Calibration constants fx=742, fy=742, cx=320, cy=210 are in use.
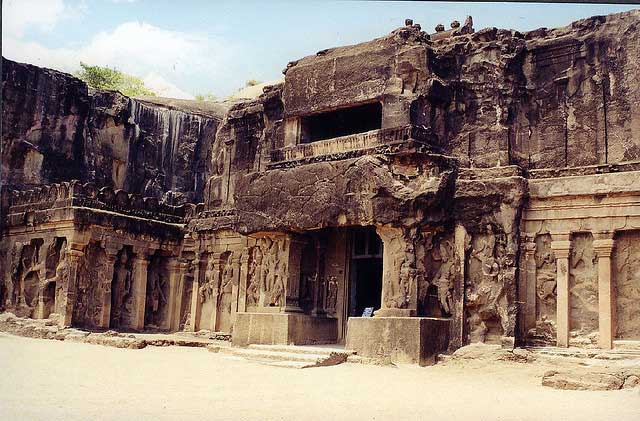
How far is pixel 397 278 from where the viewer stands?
47.0ft

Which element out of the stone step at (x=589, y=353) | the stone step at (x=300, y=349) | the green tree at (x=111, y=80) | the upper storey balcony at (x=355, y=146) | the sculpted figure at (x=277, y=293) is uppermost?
the green tree at (x=111, y=80)

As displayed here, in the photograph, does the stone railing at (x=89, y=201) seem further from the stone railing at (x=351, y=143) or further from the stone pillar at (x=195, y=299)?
the stone railing at (x=351, y=143)

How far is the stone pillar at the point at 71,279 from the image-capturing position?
751 inches

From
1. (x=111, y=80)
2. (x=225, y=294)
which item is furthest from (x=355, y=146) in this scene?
(x=111, y=80)

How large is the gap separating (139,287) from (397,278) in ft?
31.5

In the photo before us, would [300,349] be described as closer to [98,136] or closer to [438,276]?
[438,276]

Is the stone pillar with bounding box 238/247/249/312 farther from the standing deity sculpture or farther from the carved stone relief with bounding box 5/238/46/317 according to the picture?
the carved stone relief with bounding box 5/238/46/317

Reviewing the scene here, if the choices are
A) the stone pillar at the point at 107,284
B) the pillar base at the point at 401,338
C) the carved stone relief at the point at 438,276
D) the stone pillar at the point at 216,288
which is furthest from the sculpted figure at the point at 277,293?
the stone pillar at the point at 107,284

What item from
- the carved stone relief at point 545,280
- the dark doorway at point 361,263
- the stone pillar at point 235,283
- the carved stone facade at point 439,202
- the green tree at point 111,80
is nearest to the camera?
the carved stone facade at point 439,202

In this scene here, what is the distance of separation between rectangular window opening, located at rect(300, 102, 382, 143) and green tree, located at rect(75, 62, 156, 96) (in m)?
26.3

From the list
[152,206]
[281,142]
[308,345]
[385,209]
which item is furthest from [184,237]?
[385,209]

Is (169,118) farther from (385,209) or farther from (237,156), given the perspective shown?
(385,209)

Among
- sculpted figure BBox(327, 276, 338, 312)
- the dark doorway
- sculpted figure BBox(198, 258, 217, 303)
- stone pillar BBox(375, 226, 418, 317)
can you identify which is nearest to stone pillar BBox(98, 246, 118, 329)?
sculpted figure BBox(198, 258, 217, 303)

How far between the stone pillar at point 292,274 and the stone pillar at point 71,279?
6168 mm
